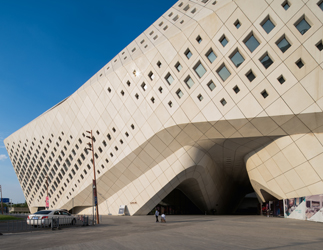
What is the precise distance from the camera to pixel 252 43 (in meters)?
16.7

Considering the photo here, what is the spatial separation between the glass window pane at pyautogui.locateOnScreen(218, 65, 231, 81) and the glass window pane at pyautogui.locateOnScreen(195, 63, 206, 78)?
1351mm

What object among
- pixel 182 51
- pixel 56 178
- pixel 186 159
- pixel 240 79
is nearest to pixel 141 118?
pixel 186 159

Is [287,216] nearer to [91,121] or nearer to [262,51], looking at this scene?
[262,51]

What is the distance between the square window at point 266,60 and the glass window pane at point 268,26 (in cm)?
156

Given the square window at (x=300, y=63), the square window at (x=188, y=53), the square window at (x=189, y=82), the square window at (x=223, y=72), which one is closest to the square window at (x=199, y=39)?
the square window at (x=188, y=53)

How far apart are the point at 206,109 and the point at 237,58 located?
172 inches

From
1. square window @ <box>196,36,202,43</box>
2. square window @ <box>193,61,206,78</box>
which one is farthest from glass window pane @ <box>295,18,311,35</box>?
square window @ <box>193,61,206,78</box>

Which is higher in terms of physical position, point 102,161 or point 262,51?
point 262,51

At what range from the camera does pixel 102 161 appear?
2745 cm

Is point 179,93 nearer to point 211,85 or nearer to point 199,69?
point 199,69

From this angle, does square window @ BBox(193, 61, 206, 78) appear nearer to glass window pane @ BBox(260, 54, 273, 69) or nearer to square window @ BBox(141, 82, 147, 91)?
glass window pane @ BBox(260, 54, 273, 69)

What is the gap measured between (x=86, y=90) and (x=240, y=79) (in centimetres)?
1753

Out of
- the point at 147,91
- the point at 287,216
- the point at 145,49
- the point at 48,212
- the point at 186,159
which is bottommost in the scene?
the point at 287,216

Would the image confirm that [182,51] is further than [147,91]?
No
